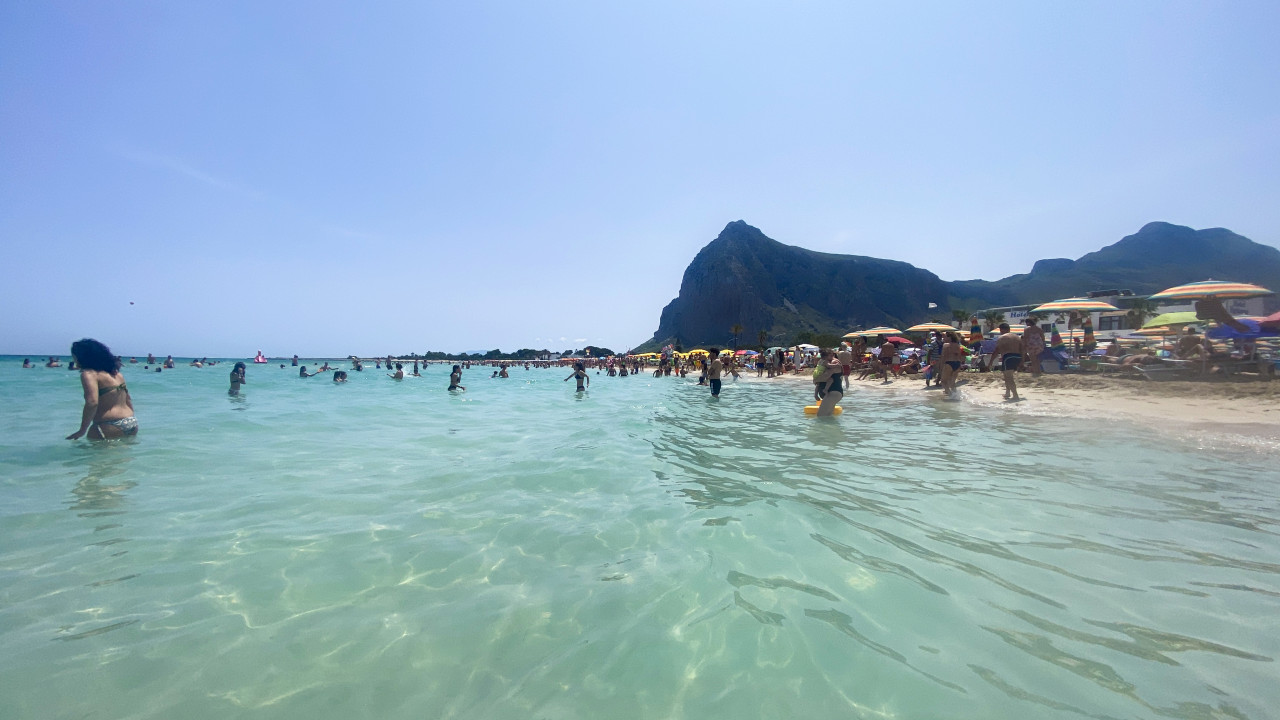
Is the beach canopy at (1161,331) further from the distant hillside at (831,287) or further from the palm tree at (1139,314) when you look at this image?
the distant hillside at (831,287)

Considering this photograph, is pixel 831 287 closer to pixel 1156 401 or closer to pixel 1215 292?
pixel 1215 292

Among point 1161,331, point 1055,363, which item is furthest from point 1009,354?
point 1161,331

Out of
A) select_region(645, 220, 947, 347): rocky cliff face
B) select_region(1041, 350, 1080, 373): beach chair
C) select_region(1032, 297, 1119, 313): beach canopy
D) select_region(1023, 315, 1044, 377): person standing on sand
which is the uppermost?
select_region(645, 220, 947, 347): rocky cliff face

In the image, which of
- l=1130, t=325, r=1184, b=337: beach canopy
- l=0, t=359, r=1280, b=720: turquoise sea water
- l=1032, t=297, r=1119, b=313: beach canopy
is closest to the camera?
l=0, t=359, r=1280, b=720: turquoise sea water

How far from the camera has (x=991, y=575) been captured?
317 centimetres

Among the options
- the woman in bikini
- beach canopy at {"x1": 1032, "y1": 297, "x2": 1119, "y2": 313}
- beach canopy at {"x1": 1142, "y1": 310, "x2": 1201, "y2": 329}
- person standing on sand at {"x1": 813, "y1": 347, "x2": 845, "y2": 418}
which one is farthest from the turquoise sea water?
beach canopy at {"x1": 1142, "y1": 310, "x2": 1201, "y2": 329}

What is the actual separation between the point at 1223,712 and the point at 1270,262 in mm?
251454

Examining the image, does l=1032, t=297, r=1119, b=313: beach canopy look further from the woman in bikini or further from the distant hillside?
the distant hillside

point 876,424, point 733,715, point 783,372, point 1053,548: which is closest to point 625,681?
point 733,715

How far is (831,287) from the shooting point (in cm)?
13925

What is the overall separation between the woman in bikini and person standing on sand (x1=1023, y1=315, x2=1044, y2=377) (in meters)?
19.9

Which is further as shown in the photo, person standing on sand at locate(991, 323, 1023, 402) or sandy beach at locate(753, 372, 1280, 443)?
person standing on sand at locate(991, 323, 1023, 402)

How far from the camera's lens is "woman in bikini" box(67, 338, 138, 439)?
6.99 m

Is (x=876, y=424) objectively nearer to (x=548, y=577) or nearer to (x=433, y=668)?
(x=548, y=577)
